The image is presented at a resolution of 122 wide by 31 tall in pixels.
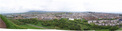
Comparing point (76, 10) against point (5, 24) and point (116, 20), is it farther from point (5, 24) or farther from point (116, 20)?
point (5, 24)

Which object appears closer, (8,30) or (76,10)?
(76,10)

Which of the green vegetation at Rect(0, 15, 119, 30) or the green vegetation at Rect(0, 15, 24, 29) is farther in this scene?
the green vegetation at Rect(0, 15, 24, 29)

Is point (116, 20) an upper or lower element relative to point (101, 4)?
lower

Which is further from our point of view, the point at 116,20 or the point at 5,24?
the point at 5,24

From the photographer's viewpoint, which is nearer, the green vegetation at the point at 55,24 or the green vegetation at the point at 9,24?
the green vegetation at the point at 55,24

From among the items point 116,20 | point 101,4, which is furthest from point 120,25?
point 101,4

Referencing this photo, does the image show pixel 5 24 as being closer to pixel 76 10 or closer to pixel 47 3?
pixel 47 3

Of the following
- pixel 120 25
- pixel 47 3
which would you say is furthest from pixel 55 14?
pixel 120 25

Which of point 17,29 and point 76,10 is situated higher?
point 76,10

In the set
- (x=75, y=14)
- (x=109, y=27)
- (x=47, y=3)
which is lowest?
(x=109, y=27)
